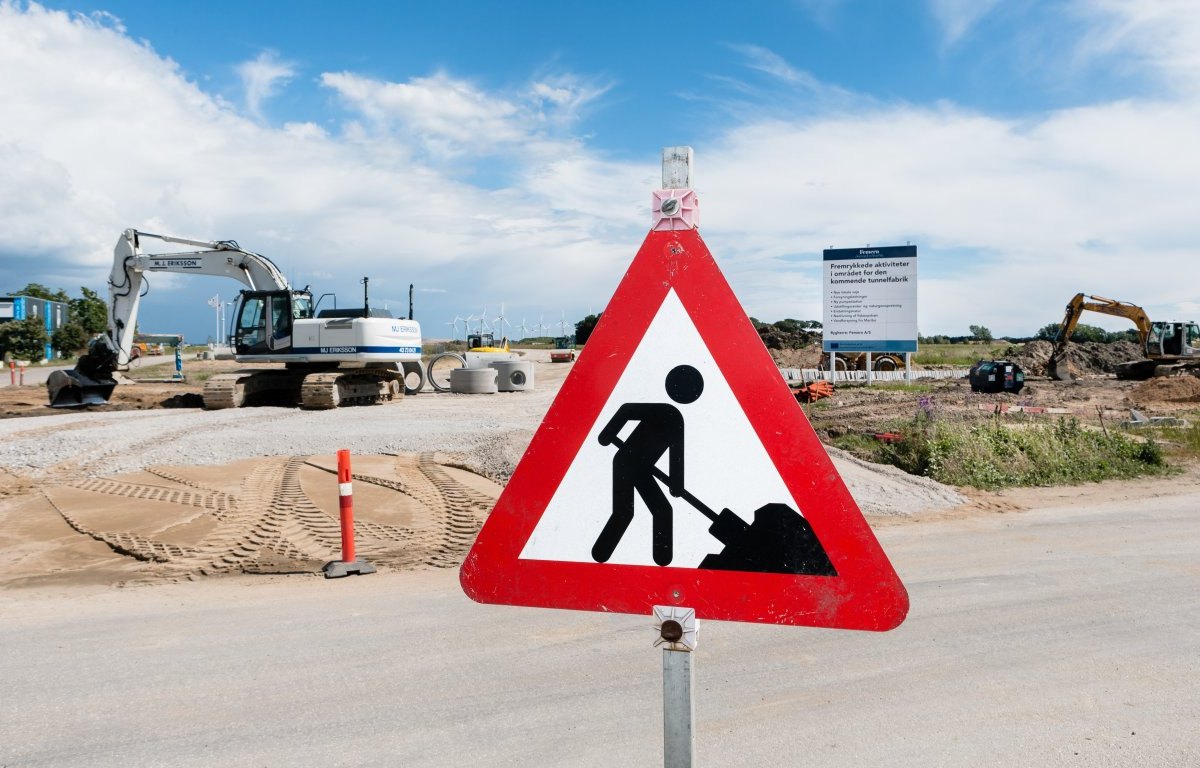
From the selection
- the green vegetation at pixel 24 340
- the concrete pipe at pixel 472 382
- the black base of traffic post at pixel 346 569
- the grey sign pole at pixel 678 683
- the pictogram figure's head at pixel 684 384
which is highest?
the green vegetation at pixel 24 340

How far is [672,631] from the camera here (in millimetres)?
1986

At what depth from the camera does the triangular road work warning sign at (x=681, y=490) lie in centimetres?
203

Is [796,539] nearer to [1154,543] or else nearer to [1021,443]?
[1154,543]

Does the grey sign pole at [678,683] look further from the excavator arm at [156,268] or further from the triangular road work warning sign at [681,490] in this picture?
the excavator arm at [156,268]

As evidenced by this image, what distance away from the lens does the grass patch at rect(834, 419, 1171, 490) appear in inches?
444

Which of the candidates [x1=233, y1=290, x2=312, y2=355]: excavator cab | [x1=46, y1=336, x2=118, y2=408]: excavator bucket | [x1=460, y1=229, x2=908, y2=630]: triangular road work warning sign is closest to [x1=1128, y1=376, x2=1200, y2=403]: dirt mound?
[x1=233, y1=290, x2=312, y2=355]: excavator cab

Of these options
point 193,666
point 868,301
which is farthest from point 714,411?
point 868,301

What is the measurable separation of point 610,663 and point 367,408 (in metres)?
15.4

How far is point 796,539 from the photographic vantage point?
6.68ft

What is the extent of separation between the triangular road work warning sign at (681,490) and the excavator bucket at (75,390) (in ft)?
66.8

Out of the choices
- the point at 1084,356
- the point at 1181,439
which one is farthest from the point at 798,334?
the point at 1181,439

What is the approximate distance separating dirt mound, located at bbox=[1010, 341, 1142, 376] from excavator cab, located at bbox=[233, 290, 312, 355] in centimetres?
3154

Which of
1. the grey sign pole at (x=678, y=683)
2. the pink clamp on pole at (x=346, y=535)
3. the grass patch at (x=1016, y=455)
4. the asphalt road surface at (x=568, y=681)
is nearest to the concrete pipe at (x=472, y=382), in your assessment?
the grass patch at (x=1016, y=455)

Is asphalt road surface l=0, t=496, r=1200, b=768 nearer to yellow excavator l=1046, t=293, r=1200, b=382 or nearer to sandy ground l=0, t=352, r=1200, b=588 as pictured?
sandy ground l=0, t=352, r=1200, b=588
